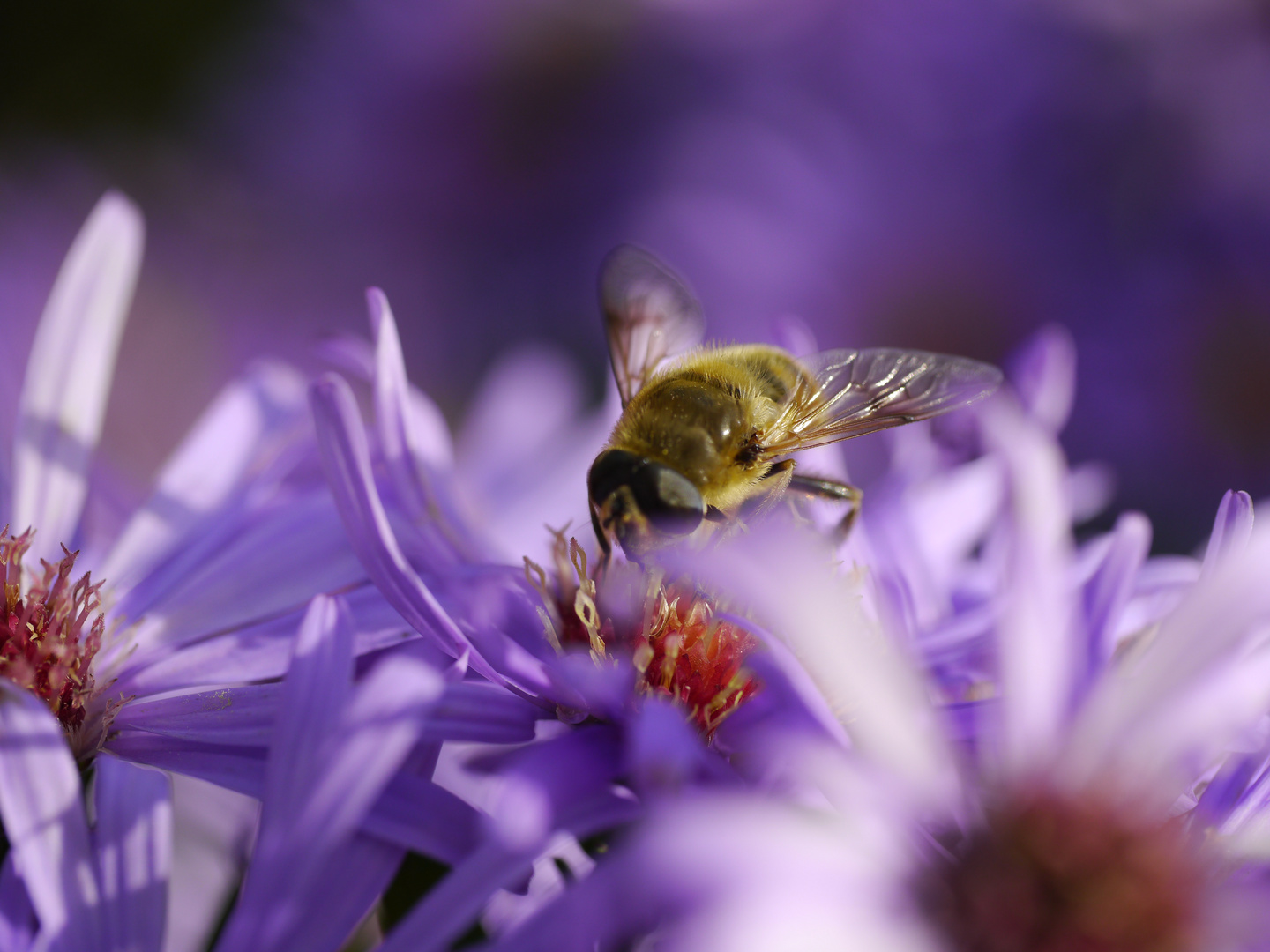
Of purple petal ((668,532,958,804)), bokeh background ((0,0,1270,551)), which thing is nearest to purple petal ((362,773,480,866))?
purple petal ((668,532,958,804))

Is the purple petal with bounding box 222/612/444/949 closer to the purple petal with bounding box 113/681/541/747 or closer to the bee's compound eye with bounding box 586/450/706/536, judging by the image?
the purple petal with bounding box 113/681/541/747

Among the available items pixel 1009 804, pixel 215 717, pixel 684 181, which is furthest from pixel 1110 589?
pixel 684 181

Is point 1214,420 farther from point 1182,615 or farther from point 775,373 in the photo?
point 1182,615

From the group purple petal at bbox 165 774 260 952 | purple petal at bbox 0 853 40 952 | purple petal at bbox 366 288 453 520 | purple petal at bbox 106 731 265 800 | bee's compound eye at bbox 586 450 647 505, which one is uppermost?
purple petal at bbox 366 288 453 520

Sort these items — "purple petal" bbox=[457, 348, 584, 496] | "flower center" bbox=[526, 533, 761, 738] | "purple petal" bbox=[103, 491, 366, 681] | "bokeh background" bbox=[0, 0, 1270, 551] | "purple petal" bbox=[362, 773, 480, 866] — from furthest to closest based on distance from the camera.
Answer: "bokeh background" bbox=[0, 0, 1270, 551], "purple petal" bbox=[457, 348, 584, 496], "purple petal" bbox=[103, 491, 366, 681], "flower center" bbox=[526, 533, 761, 738], "purple petal" bbox=[362, 773, 480, 866]

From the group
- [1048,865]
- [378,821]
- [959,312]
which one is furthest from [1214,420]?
[378,821]

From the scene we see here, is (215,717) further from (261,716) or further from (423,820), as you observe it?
(423,820)
